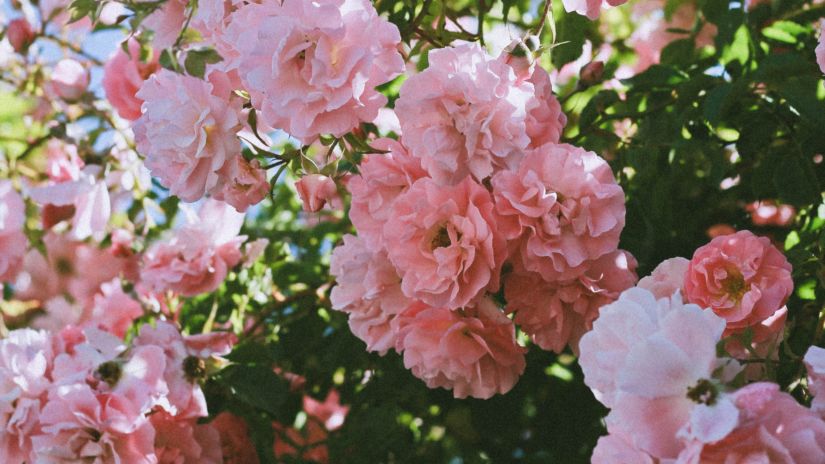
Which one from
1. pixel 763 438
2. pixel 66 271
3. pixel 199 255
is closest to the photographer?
pixel 763 438

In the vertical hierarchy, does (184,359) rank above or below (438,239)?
below

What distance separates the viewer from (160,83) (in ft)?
2.72

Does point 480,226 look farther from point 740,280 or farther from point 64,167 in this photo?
point 64,167

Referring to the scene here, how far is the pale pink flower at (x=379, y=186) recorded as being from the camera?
777 mm

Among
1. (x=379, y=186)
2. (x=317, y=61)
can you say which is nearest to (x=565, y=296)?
(x=379, y=186)

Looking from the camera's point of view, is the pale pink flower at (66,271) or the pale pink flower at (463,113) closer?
the pale pink flower at (463,113)

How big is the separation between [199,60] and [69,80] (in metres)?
0.50

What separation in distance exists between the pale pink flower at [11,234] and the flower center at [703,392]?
3.55 feet

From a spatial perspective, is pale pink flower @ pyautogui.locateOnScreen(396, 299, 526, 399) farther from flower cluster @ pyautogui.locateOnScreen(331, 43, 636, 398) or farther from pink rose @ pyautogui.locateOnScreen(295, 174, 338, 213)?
pink rose @ pyautogui.locateOnScreen(295, 174, 338, 213)

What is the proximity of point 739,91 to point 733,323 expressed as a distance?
28 centimetres

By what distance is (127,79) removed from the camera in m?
1.19

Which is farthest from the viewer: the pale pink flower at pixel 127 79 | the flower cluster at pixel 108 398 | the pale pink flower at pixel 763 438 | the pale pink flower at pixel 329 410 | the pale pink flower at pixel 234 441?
the pale pink flower at pixel 329 410

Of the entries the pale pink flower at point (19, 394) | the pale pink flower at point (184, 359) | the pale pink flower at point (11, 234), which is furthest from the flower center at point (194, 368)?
the pale pink flower at point (11, 234)

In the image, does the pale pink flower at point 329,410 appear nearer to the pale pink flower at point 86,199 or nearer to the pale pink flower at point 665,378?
the pale pink flower at point 86,199
